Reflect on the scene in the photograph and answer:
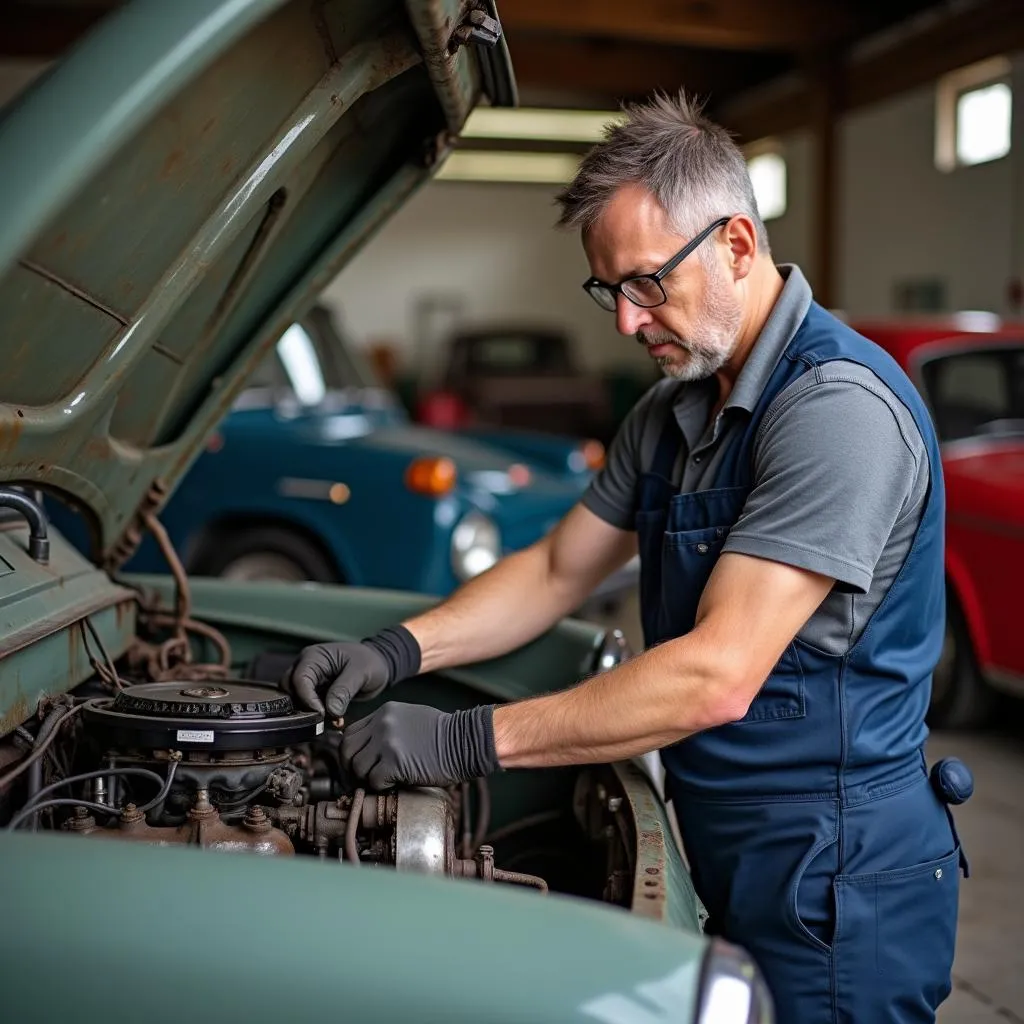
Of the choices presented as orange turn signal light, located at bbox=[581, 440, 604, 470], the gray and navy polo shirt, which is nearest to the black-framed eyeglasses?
the gray and navy polo shirt

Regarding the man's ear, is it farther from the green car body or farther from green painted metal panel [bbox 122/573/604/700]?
green painted metal panel [bbox 122/573/604/700]

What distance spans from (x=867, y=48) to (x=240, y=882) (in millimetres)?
12893

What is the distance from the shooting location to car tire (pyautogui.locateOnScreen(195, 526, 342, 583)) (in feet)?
17.5

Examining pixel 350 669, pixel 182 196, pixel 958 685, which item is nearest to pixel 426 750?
pixel 350 669

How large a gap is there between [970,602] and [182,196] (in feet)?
12.2

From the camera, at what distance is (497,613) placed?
7.48 feet

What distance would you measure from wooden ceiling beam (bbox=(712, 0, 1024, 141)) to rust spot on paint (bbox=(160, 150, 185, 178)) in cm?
991

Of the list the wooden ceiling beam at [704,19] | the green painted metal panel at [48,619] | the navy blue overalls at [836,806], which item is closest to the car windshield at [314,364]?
the green painted metal panel at [48,619]

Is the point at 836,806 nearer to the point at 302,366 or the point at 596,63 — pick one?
the point at 302,366

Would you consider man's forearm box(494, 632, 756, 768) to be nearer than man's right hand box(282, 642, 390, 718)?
Yes

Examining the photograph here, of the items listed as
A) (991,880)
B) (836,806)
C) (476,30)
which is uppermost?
(476,30)

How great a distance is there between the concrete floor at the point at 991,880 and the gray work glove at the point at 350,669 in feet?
5.30

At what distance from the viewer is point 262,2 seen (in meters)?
1.30

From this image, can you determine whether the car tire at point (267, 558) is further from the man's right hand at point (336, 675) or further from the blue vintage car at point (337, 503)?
the man's right hand at point (336, 675)
